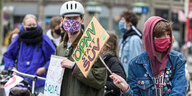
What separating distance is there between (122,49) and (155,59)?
10.3 feet

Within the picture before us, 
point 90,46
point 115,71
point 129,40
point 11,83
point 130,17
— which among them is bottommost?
point 11,83

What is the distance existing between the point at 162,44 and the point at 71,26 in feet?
3.33

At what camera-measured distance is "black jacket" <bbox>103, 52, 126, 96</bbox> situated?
15.0 feet

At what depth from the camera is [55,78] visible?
12.9 ft

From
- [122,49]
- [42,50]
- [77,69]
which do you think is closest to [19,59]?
[42,50]

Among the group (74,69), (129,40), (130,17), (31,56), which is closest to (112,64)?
(74,69)

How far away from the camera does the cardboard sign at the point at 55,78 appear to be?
3850mm

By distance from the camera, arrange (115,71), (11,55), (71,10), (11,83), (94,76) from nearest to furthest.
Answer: (94,76) < (71,10) < (115,71) < (11,83) < (11,55)

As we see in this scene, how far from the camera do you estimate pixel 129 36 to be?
666 centimetres

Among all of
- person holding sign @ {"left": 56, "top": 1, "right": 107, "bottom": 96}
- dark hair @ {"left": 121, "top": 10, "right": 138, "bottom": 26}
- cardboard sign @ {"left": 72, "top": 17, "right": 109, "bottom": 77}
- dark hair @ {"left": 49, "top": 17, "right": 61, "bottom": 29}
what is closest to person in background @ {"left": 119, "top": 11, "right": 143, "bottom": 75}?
dark hair @ {"left": 121, "top": 10, "right": 138, "bottom": 26}

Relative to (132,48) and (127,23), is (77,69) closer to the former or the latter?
(132,48)

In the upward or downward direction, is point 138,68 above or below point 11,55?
above

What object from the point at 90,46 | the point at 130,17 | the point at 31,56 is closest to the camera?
the point at 90,46

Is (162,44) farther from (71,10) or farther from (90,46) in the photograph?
(71,10)
